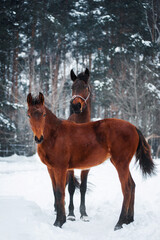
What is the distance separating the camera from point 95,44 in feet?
68.1

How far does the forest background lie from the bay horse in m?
9.53

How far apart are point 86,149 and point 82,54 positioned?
19.4 meters

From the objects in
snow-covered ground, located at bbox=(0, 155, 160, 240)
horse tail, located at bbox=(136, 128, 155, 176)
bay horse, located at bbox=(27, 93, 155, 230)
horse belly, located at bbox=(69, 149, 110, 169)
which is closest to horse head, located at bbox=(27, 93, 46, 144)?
bay horse, located at bbox=(27, 93, 155, 230)

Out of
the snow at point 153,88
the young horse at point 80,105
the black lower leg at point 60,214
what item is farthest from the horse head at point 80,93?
the snow at point 153,88

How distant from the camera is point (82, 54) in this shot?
73.2ft

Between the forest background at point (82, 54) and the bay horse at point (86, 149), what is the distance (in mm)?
9535

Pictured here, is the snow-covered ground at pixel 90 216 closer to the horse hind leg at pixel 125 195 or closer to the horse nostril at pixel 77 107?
the horse hind leg at pixel 125 195

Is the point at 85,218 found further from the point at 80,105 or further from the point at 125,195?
the point at 80,105

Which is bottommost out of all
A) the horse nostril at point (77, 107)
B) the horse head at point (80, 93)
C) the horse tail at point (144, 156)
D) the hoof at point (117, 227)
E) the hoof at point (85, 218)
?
the hoof at point (85, 218)

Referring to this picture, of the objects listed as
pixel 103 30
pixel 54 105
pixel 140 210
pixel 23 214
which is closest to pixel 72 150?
pixel 23 214

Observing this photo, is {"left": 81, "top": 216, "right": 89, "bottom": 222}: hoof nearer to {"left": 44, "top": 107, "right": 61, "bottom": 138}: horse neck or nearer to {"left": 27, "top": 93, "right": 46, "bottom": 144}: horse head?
{"left": 44, "top": 107, "right": 61, "bottom": 138}: horse neck

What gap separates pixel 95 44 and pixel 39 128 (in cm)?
1859

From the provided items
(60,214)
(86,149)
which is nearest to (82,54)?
(86,149)

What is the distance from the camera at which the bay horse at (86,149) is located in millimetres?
3898
